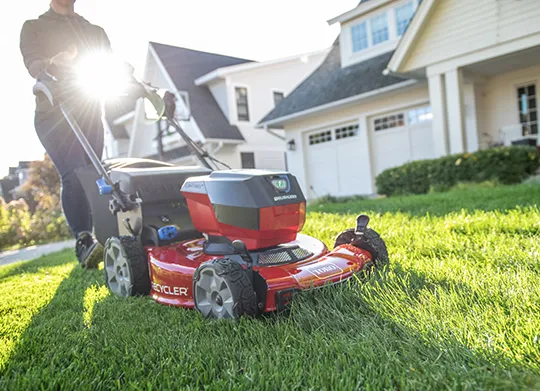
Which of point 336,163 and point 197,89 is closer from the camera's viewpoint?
point 336,163

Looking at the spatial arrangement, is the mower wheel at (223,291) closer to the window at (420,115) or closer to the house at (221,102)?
the window at (420,115)

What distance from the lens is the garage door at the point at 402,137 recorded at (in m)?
10.8

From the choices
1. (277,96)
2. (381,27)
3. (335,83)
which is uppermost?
(381,27)

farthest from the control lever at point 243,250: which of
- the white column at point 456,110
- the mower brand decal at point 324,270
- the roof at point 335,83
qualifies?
the roof at point 335,83

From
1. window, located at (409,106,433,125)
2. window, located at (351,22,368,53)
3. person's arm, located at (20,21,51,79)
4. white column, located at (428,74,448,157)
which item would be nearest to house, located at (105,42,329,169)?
window, located at (351,22,368,53)

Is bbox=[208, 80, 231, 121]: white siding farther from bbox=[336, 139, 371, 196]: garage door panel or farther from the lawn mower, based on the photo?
the lawn mower

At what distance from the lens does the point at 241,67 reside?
16.5 m

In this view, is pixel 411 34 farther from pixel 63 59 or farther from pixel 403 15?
pixel 63 59

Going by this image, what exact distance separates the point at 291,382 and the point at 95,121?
3220mm

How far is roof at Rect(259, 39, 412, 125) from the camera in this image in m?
11.1

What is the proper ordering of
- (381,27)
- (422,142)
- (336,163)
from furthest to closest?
(336,163), (381,27), (422,142)

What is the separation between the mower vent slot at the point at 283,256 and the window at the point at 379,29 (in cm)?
1055

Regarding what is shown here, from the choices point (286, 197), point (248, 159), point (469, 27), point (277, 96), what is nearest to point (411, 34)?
point (469, 27)

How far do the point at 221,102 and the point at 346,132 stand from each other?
6005mm
